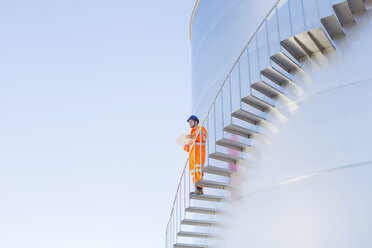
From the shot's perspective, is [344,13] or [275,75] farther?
[275,75]

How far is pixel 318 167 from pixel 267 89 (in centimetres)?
178

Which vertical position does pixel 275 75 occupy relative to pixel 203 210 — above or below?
above

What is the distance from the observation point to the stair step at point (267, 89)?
25.3 ft

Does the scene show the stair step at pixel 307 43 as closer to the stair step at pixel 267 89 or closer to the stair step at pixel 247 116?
the stair step at pixel 267 89

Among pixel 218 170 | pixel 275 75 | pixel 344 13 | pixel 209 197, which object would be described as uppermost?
pixel 344 13

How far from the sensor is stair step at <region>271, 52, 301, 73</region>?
762 centimetres

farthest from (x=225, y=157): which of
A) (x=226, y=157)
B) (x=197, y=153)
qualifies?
(x=197, y=153)

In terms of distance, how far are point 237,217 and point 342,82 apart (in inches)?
121

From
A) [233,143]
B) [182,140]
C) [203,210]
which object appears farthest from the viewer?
[182,140]

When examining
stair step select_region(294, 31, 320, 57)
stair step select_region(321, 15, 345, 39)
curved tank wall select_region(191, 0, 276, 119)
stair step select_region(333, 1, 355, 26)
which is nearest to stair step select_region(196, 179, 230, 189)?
curved tank wall select_region(191, 0, 276, 119)

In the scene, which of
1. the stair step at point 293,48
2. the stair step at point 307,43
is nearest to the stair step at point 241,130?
the stair step at point 293,48

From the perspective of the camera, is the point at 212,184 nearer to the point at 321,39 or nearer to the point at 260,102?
the point at 260,102

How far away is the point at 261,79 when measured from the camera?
813 cm

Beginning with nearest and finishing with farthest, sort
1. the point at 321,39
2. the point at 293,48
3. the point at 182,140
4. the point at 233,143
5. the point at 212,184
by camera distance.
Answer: the point at 321,39 < the point at 293,48 < the point at 233,143 < the point at 212,184 < the point at 182,140
